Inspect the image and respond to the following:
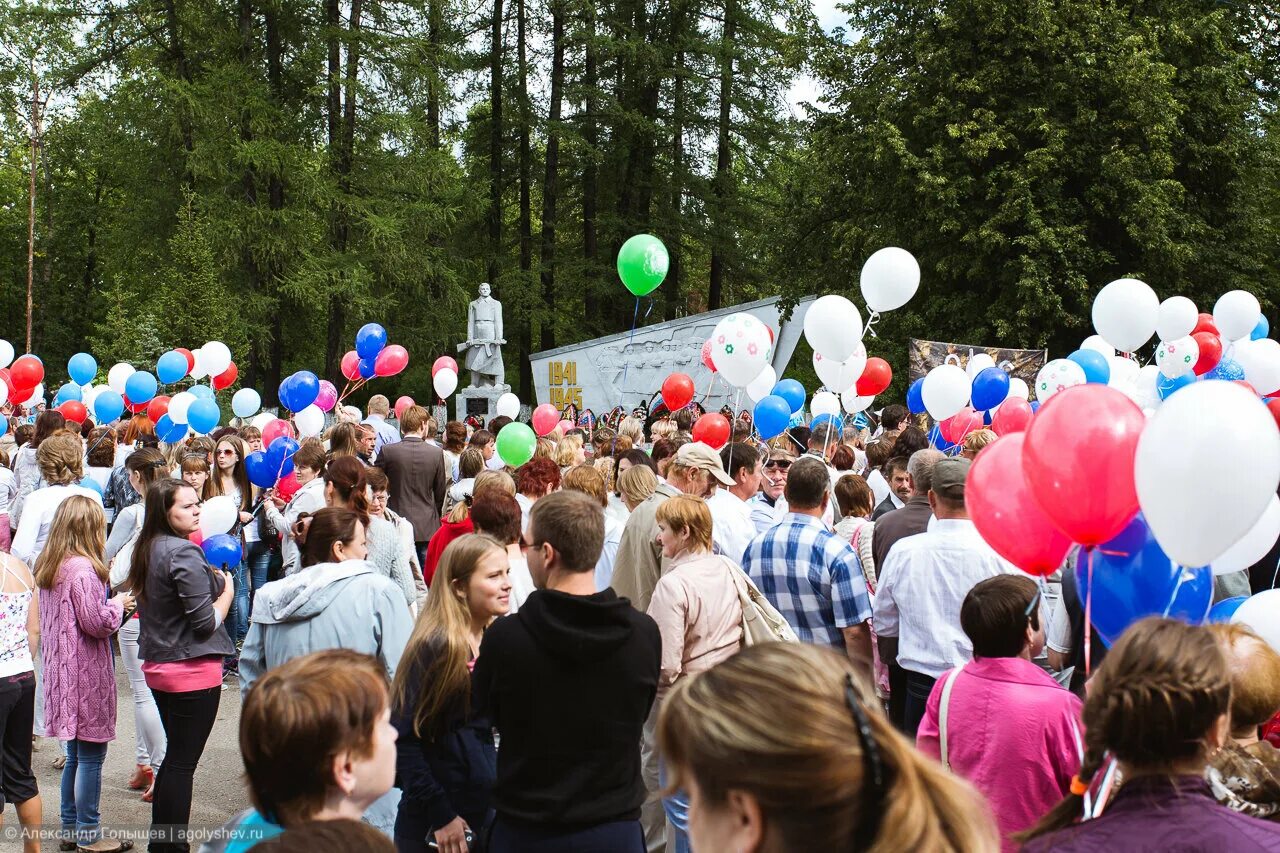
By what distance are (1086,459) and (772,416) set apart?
6432mm

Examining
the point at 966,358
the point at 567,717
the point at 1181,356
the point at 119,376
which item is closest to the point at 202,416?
the point at 119,376

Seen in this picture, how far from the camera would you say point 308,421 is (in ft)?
35.3

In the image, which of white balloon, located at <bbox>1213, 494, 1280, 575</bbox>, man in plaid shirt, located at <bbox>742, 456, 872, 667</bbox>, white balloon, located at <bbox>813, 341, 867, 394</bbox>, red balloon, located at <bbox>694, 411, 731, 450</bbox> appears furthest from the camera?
white balloon, located at <bbox>813, 341, 867, 394</bbox>

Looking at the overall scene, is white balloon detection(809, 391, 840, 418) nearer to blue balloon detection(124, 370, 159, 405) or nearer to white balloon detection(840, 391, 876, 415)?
white balloon detection(840, 391, 876, 415)

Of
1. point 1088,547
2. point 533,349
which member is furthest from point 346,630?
point 533,349

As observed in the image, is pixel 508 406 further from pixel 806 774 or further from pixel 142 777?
pixel 806 774

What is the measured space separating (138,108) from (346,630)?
22.4m

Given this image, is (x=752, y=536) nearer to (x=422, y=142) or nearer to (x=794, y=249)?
(x=794, y=249)

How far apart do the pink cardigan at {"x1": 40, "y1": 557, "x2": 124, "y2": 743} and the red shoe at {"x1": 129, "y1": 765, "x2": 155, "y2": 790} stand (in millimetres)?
820

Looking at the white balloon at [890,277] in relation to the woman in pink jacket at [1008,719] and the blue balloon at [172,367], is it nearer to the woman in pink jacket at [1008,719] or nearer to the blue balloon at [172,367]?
the woman in pink jacket at [1008,719]

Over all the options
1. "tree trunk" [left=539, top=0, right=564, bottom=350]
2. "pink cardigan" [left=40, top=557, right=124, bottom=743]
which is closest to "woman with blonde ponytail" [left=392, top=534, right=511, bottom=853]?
"pink cardigan" [left=40, top=557, right=124, bottom=743]

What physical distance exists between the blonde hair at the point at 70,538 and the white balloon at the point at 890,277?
5.59 m

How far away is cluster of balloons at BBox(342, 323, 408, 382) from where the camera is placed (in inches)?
506

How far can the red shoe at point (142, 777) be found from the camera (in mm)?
5582
